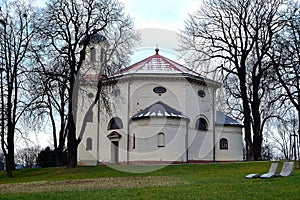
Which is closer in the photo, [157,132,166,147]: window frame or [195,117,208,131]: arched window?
[157,132,166,147]: window frame

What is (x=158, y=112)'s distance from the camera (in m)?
40.5

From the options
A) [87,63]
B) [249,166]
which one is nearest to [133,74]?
[87,63]

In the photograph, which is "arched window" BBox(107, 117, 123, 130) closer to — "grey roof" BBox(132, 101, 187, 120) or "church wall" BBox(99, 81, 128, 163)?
"church wall" BBox(99, 81, 128, 163)

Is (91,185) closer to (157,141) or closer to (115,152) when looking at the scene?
(157,141)

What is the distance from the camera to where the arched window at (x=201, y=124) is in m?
43.9

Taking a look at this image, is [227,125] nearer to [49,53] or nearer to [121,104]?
[121,104]

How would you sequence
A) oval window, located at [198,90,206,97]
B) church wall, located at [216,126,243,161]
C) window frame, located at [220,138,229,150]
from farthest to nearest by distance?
window frame, located at [220,138,229,150], church wall, located at [216,126,243,161], oval window, located at [198,90,206,97]

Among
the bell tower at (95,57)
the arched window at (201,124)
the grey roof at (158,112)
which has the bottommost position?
the arched window at (201,124)

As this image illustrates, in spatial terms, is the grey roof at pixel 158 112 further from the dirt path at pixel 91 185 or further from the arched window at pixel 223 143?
the dirt path at pixel 91 185

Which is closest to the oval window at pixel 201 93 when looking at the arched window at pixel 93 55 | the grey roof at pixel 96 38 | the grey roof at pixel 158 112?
the grey roof at pixel 158 112

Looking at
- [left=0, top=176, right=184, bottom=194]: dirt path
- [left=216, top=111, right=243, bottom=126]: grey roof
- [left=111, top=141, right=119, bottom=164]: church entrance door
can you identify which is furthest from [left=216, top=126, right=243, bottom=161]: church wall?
Result: [left=0, top=176, right=184, bottom=194]: dirt path

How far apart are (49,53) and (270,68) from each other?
603 inches

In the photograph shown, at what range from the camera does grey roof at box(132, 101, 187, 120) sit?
4028 cm

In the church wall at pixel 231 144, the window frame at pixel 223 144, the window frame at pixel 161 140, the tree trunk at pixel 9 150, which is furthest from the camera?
the window frame at pixel 223 144
